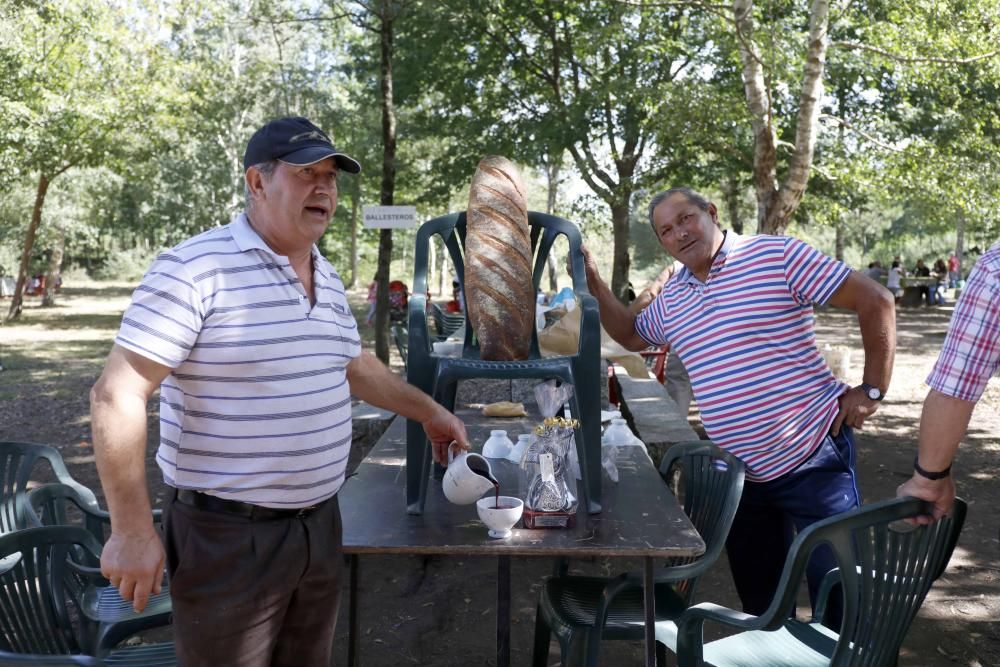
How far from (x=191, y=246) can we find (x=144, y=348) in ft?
0.91

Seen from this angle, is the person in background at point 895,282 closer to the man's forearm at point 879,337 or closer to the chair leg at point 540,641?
the man's forearm at point 879,337

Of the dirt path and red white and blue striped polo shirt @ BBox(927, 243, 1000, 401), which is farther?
the dirt path

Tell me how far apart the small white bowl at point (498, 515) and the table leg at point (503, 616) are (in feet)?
0.66

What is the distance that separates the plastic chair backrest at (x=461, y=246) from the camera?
2734mm

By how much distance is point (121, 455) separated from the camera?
5.65 ft

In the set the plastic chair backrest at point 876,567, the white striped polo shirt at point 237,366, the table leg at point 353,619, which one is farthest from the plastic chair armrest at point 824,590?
the white striped polo shirt at point 237,366

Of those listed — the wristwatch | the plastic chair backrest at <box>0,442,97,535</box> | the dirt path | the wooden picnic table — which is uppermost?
the wristwatch

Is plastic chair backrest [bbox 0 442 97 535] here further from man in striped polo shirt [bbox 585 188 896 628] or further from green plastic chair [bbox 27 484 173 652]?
man in striped polo shirt [bbox 585 188 896 628]

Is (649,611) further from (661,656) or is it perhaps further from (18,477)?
(18,477)

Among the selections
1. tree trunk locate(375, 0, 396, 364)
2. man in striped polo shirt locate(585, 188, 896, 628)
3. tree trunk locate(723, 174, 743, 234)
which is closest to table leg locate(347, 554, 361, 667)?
man in striped polo shirt locate(585, 188, 896, 628)

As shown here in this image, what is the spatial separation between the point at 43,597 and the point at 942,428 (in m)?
2.46

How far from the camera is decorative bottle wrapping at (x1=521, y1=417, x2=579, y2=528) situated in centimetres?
245

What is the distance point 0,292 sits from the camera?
2816 centimetres

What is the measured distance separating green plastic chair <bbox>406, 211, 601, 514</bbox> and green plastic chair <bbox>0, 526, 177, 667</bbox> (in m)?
0.96
